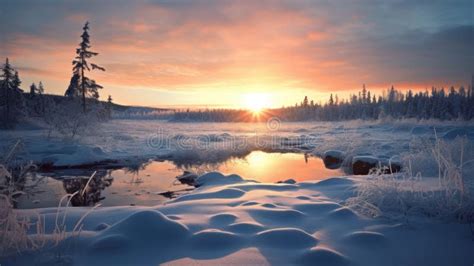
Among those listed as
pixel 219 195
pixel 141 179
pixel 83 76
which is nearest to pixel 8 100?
pixel 83 76

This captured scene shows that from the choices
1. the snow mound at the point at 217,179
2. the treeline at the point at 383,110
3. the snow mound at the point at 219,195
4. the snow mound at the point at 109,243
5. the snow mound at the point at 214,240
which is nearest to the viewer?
the snow mound at the point at 109,243

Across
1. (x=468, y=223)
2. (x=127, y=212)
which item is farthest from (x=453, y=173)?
(x=127, y=212)

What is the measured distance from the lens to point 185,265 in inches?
129

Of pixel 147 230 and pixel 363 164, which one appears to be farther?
pixel 363 164

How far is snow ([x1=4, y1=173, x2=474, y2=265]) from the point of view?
3.42m

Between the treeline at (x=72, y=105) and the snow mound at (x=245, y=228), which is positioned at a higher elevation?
the treeline at (x=72, y=105)

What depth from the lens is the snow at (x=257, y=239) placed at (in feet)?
11.2

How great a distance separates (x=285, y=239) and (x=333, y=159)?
13794 millimetres

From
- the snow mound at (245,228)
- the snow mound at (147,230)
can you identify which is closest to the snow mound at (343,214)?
the snow mound at (245,228)

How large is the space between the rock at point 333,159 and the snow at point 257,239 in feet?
34.3

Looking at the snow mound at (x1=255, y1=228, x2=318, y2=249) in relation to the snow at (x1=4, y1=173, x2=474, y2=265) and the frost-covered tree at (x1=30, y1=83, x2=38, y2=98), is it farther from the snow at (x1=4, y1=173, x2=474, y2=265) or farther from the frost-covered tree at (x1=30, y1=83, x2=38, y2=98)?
the frost-covered tree at (x1=30, y1=83, x2=38, y2=98)

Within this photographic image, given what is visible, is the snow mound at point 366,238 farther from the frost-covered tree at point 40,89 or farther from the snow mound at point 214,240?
the frost-covered tree at point 40,89

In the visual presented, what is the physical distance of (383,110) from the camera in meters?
54.5

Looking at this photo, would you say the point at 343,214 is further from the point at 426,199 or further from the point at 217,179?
the point at 217,179
